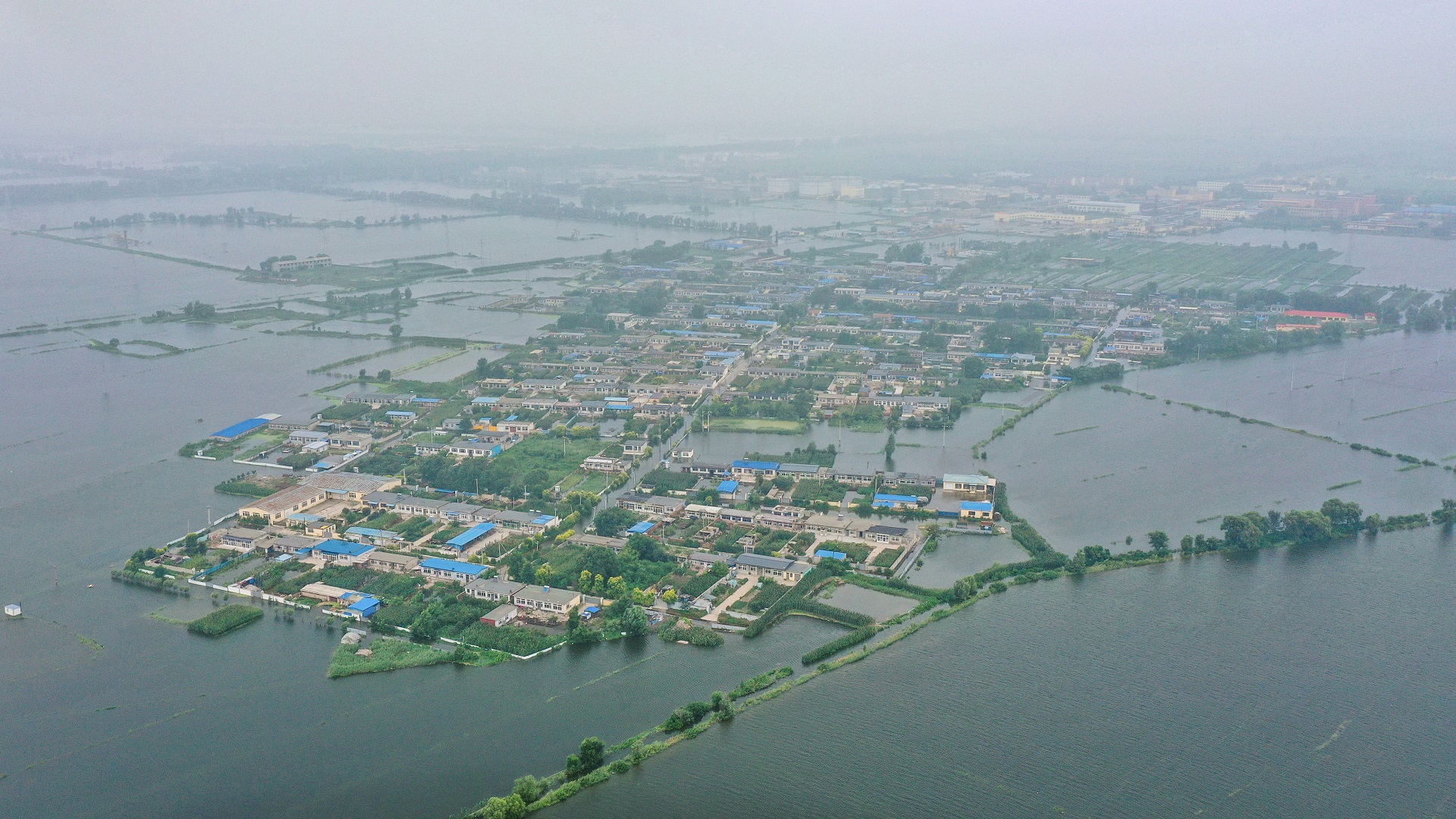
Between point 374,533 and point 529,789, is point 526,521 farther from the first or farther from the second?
point 529,789

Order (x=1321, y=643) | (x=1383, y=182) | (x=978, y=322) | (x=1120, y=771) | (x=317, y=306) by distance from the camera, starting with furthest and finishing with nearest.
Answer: (x=1383, y=182) < (x=317, y=306) < (x=978, y=322) < (x=1321, y=643) < (x=1120, y=771)

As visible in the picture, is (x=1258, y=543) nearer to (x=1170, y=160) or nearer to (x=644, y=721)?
(x=644, y=721)

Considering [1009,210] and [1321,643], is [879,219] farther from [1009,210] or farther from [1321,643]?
[1321,643]

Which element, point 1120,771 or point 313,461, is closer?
point 1120,771

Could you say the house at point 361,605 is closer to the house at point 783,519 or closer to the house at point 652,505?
the house at point 652,505

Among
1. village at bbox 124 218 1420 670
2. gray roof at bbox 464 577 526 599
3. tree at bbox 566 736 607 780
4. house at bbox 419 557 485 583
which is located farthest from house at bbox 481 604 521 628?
tree at bbox 566 736 607 780

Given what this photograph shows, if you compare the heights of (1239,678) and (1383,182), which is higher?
(1383,182)

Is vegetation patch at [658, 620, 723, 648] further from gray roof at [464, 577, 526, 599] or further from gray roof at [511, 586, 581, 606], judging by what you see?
gray roof at [464, 577, 526, 599]

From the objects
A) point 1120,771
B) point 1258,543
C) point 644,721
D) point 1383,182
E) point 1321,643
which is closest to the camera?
point 1120,771

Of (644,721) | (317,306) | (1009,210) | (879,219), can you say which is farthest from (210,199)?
(644,721)
